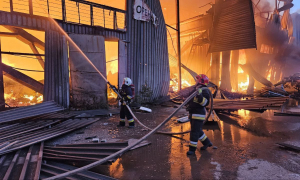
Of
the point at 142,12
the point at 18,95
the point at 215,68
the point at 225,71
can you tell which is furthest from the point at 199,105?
the point at 225,71

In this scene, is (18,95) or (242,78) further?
(242,78)

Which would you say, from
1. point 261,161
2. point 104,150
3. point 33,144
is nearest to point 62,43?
point 33,144

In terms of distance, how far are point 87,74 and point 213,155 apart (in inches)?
262

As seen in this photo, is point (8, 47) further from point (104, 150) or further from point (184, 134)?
point (184, 134)

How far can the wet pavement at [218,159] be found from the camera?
3.19m

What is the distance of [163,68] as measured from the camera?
12.3 m

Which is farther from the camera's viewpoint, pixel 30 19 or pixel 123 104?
pixel 30 19

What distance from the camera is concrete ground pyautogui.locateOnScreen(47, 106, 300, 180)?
3.21 m

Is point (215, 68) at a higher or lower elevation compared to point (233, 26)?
lower

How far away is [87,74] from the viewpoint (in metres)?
8.45

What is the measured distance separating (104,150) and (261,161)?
328cm

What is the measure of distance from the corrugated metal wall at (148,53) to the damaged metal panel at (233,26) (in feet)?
14.7

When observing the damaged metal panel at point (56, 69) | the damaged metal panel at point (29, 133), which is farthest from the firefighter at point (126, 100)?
the damaged metal panel at point (56, 69)

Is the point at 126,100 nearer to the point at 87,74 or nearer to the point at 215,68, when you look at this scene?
the point at 87,74
